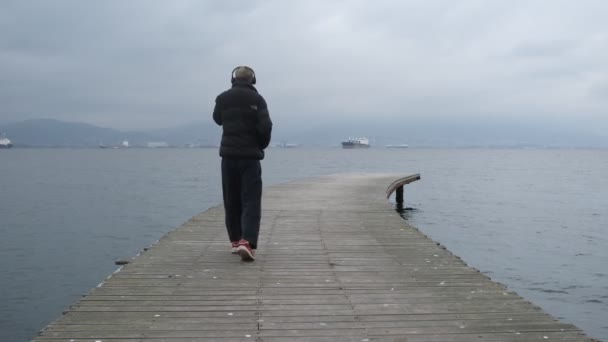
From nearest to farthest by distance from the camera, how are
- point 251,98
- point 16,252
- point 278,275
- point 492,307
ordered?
point 492,307 → point 278,275 → point 251,98 → point 16,252

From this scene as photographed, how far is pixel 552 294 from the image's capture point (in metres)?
11.2

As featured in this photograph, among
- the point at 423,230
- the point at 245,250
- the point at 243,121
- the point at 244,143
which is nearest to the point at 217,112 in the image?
the point at 243,121

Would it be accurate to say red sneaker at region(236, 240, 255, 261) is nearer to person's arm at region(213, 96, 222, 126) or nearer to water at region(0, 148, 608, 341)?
person's arm at region(213, 96, 222, 126)

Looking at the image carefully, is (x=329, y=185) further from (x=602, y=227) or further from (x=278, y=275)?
(x=278, y=275)

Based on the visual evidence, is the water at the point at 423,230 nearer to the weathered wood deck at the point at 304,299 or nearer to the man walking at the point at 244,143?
the weathered wood deck at the point at 304,299

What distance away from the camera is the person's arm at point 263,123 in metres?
6.41

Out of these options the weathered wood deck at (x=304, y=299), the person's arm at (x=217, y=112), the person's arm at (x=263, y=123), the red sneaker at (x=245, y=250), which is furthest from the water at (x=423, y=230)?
the person's arm at (x=263, y=123)

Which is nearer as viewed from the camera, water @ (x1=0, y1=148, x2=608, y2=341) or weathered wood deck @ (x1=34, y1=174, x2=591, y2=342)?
weathered wood deck @ (x1=34, y1=174, x2=591, y2=342)

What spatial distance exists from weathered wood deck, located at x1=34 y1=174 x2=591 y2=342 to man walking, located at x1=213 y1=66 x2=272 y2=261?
0.53 metres

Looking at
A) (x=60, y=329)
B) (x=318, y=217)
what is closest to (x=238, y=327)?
(x=60, y=329)

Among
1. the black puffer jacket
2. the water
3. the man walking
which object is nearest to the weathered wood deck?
the man walking

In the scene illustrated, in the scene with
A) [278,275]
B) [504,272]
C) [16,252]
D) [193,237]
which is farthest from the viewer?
[16,252]

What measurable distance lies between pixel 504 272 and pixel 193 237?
25.1 feet

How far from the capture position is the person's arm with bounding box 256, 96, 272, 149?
252 inches
